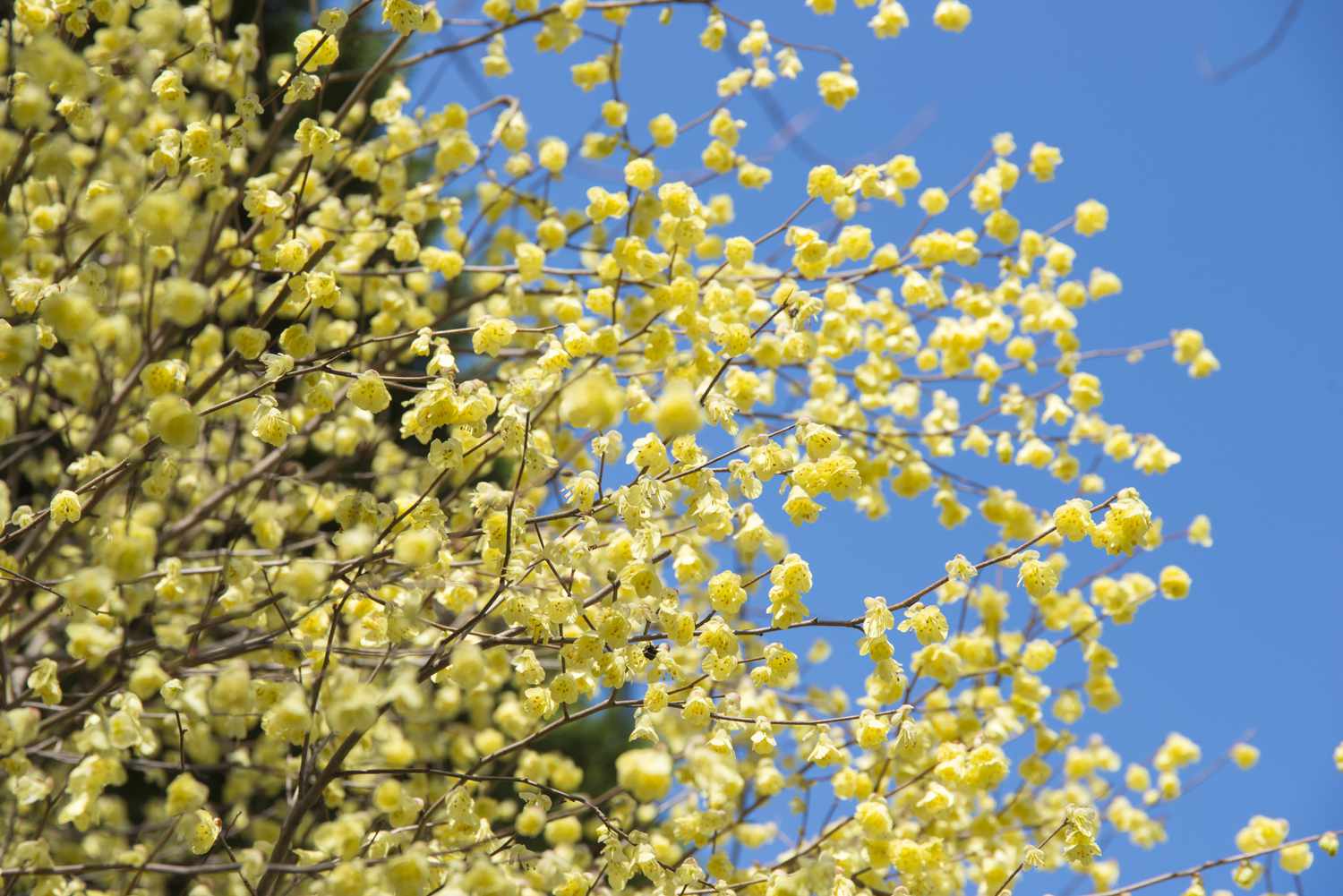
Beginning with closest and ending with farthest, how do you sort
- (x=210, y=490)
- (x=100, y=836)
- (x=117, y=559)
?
(x=117, y=559), (x=100, y=836), (x=210, y=490)

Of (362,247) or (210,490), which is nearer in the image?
(362,247)

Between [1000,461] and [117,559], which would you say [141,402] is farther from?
[1000,461]

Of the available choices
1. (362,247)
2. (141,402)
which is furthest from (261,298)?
(141,402)

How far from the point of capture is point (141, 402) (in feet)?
14.5

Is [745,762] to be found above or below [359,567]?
above

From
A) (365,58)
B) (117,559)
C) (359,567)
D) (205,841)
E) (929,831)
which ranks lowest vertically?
(205,841)

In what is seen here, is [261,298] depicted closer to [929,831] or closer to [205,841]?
[205,841]

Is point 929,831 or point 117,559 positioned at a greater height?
point 929,831

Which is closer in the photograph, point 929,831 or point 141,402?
point 929,831

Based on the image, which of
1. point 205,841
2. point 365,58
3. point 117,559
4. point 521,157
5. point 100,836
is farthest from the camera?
point 365,58

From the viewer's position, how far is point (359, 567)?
Result: 2703 millimetres

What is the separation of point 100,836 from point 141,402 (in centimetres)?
149

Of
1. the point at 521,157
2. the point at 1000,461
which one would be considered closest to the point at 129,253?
the point at 521,157

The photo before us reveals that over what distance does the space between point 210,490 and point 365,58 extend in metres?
5.22
